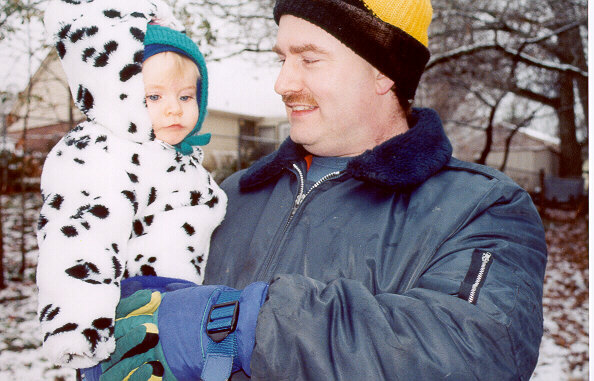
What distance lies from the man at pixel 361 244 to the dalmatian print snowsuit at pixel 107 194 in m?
0.15

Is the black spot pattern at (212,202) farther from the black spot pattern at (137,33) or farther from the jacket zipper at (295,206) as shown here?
the black spot pattern at (137,33)

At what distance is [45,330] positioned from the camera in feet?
4.98

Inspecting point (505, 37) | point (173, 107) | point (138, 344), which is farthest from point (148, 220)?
point (505, 37)

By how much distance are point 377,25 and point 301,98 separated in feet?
1.33

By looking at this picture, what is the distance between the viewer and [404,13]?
1.96 meters

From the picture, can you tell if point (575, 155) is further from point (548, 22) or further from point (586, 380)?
point (586, 380)

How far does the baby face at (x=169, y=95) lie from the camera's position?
2.10m

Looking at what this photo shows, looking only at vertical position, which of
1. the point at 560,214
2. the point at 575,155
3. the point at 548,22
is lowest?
the point at 560,214

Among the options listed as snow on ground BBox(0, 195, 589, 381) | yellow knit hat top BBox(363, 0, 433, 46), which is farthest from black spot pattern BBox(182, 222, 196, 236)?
snow on ground BBox(0, 195, 589, 381)

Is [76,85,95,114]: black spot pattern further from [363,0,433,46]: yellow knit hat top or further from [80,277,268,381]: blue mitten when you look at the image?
[363,0,433,46]: yellow knit hat top

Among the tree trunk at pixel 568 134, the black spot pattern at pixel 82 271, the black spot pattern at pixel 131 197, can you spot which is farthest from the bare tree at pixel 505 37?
the black spot pattern at pixel 82 271

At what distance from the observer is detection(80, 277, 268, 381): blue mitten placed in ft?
4.20

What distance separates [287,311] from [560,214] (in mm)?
16621

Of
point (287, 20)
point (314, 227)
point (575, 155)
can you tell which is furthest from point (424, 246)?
point (575, 155)
